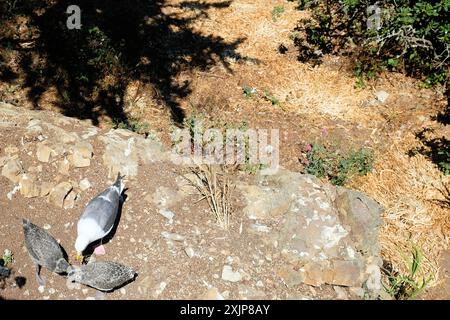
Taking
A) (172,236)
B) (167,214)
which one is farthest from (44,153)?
(172,236)

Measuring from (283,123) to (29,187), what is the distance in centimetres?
368

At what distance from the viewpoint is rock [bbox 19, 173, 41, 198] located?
4.29 m

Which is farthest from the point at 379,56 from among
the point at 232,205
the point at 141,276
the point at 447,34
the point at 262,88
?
the point at 141,276

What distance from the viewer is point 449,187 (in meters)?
5.73

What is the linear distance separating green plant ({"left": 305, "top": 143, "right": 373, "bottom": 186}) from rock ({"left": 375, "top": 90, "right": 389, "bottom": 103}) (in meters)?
1.32

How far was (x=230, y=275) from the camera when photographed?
3977mm

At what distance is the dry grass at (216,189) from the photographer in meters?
4.40

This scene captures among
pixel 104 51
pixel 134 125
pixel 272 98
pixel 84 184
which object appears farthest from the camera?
pixel 104 51

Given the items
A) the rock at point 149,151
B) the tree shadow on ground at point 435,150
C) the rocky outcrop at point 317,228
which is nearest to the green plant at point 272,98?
the tree shadow on ground at point 435,150

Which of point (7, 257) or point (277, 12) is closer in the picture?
point (7, 257)

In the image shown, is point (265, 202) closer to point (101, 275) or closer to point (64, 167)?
point (101, 275)

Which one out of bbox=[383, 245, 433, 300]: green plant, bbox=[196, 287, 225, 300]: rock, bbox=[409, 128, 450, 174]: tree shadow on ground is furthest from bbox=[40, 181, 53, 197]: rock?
bbox=[409, 128, 450, 174]: tree shadow on ground

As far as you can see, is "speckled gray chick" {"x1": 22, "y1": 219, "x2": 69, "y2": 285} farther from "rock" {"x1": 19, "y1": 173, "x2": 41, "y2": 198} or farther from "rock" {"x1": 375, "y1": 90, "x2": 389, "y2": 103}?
"rock" {"x1": 375, "y1": 90, "x2": 389, "y2": 103}
